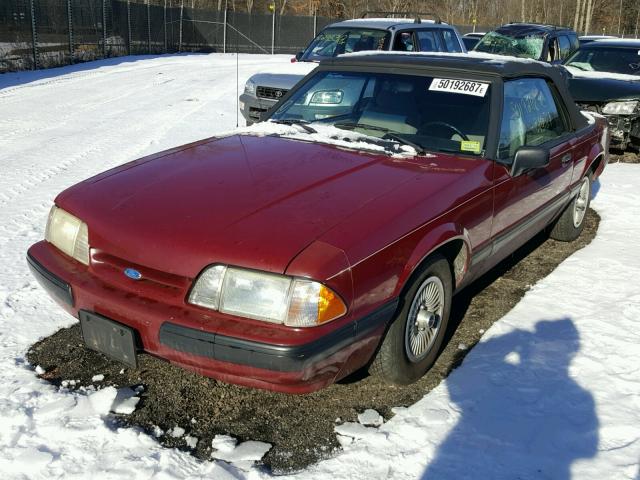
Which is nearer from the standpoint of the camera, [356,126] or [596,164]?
[356,126]

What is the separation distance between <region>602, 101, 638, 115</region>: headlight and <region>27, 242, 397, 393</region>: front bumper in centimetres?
766

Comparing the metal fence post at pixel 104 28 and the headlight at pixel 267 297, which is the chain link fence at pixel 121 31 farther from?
the headlight at pixel 267 297

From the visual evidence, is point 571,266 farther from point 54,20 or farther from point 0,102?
point 54,20

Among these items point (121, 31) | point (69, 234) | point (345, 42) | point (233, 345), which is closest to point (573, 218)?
point (233, 345)

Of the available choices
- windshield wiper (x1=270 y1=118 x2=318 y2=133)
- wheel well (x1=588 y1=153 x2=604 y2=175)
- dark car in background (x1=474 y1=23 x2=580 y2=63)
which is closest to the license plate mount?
windshield wiper (x1=270 y1=118 x2=318 y2=133)

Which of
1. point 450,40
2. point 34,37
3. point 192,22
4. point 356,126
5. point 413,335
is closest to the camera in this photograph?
point 413,335

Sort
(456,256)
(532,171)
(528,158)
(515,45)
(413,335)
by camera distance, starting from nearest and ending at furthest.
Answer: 1. (413,335)
2. (456,256)
3. (528,158)
4. (532,171)
5. (515,45)

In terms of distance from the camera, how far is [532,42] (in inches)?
519

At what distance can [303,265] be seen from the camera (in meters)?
2.46

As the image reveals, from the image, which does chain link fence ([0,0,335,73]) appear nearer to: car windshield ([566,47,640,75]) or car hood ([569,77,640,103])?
car hood ([569,77,640,103])

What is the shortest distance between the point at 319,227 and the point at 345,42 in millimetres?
7181

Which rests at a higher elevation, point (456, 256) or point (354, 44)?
point (354, 44)

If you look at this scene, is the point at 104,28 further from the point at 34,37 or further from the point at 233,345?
the point at 233,345

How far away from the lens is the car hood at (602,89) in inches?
360
